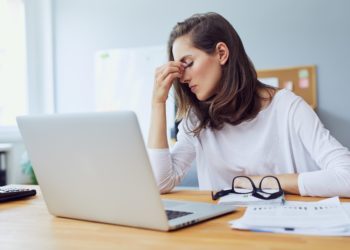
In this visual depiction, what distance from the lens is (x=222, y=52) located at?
1.40 metres

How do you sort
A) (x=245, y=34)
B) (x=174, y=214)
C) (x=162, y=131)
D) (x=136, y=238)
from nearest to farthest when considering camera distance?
(x=136, y=238), (x=174, y=214), (x=162, y=131), (x=245, y=34)

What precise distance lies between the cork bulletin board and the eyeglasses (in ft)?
5.32

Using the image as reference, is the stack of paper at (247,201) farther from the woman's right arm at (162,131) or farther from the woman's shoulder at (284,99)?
the woman's shoulder at (284,99)

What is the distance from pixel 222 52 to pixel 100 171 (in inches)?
29.3

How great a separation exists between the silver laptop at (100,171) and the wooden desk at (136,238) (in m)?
0.02

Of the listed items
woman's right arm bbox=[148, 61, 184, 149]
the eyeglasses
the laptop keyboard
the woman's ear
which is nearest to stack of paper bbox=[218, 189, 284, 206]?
the eyeglasses

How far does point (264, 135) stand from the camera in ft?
4.56

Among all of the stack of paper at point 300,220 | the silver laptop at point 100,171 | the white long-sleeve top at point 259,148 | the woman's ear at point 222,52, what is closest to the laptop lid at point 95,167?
the silver laptop at point 100,171

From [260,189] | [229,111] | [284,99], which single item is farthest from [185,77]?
[260,189]

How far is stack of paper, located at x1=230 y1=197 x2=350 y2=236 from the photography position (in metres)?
0.71

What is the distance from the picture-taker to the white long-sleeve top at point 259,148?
1295mm

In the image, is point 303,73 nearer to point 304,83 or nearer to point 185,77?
point 304,83

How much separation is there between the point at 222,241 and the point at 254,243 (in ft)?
0.17

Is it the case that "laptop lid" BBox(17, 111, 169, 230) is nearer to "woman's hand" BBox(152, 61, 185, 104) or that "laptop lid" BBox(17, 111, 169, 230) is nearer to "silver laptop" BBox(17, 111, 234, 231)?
"silver laptop" BBox(17, 111, 234, 231)
